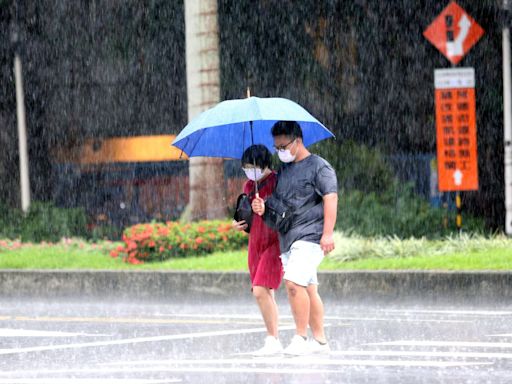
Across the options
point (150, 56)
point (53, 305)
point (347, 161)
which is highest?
point (150, 56)

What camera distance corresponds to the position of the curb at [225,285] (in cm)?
1598

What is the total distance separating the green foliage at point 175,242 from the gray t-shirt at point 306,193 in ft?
28.3

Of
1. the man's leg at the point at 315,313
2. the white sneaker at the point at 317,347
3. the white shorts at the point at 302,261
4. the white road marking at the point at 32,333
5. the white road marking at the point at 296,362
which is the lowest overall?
the white road marking at the point at 32,333

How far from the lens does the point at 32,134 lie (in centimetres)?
2927

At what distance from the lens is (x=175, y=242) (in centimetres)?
1933

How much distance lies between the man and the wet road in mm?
432

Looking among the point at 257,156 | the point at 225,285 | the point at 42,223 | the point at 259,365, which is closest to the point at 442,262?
the point at 225,285

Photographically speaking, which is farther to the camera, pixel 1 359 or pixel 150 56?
pixel 150 56

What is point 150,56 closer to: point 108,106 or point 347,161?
point 108,106

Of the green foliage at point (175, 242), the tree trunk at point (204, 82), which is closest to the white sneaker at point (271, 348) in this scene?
A: the green foliage at point (175, 242)

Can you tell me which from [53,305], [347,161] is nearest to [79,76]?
[347,161]

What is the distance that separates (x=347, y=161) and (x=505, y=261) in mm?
6031

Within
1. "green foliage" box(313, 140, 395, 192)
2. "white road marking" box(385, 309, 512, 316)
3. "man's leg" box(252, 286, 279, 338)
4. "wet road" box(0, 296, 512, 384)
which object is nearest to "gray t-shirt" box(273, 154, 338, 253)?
"man's leg" box(252, 286, 279, 338)

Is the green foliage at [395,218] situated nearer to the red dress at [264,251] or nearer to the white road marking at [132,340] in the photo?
the white road marking at [132,340]
